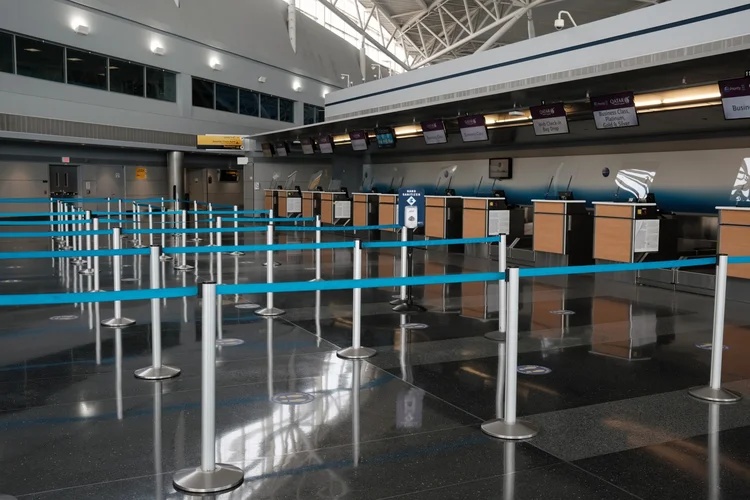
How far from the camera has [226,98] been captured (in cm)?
2761

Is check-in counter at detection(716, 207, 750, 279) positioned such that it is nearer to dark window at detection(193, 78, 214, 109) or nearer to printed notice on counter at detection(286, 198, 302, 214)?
printed notice on counter at detection(286, 198, 302, 214)

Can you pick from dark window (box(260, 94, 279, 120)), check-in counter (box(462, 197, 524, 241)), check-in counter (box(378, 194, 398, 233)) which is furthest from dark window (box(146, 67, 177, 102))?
check-in counter (box(462, 197, 524, 241))

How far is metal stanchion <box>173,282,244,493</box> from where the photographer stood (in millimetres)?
3453

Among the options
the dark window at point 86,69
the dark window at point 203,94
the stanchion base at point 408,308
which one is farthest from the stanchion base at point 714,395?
the dark window at point 203,94

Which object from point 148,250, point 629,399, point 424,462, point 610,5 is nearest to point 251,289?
point 424,462

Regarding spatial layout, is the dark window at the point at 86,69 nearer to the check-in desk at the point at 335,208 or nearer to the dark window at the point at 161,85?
the dark window at the point at 161,85

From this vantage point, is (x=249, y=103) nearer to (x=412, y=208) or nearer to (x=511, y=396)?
(x=412, y=208)

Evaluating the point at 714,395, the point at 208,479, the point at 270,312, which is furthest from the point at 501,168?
the point at 208,479

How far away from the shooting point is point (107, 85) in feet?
73.8

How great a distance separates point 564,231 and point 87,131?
16.4 m

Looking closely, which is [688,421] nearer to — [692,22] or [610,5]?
[692,22]

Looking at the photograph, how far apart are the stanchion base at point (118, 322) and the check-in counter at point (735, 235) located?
8.05 m

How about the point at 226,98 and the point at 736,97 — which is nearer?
the point at 736,97

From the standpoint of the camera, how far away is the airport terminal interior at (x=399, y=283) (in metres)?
3.82
